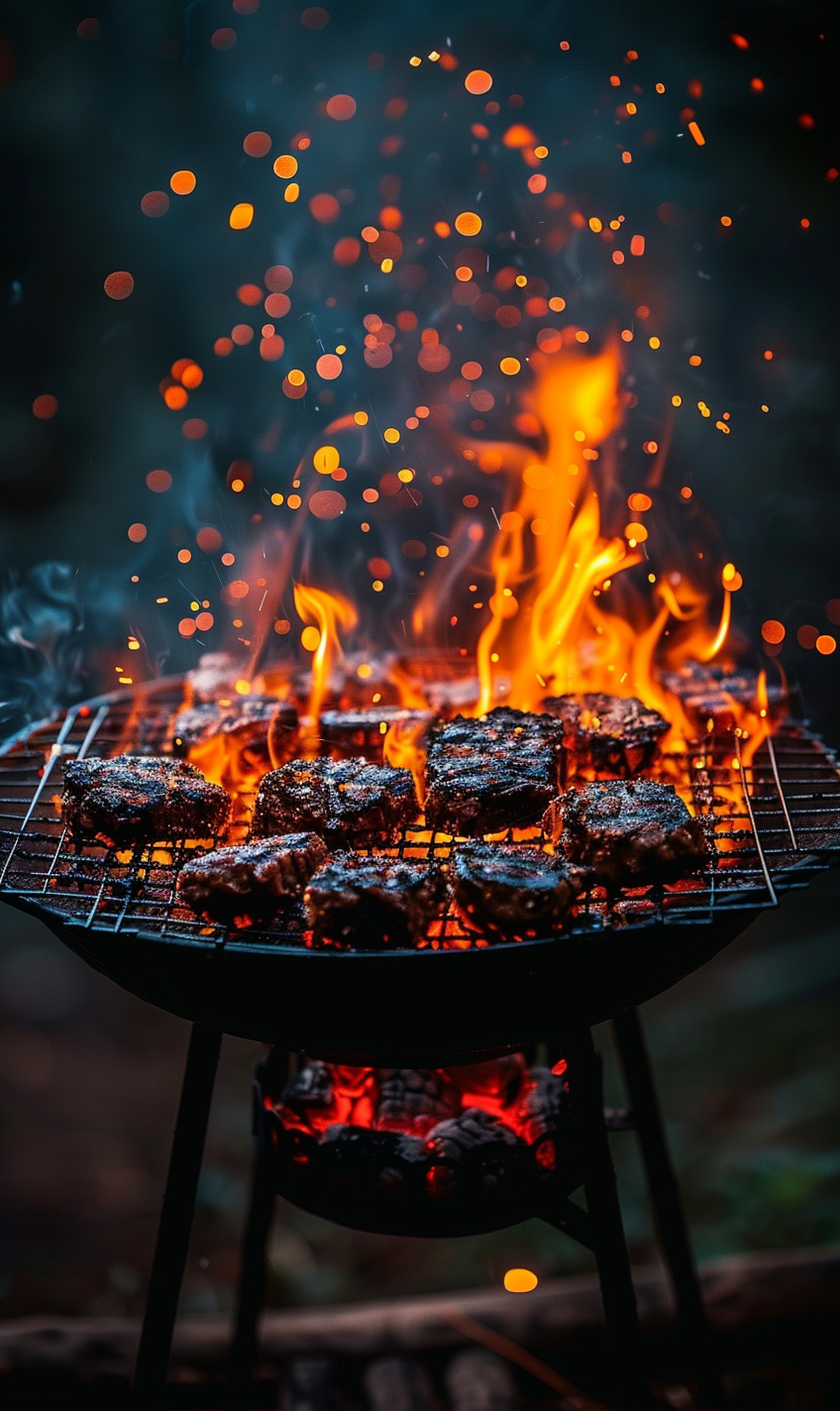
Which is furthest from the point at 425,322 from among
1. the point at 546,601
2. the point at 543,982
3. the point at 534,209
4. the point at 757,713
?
the point at 543,982

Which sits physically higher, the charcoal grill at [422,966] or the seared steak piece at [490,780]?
the seared steak piece at [490,780]

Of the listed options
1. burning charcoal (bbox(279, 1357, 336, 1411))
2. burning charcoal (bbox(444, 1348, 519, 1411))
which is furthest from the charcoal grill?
burning charcoal (bbox(444, 1348, 519, 1411))

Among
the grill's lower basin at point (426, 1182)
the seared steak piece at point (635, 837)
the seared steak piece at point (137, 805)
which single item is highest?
the seared steak piece at point (137, 805)

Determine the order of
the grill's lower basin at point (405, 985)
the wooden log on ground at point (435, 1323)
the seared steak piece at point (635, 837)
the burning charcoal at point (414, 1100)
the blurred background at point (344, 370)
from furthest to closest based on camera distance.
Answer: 1. the blurred background at point (344, 370)
2. the wooden log on ground at point (435, 1323)
3. the burning charcoal at point (414, 1100)
4. the seared steak piece at point (635, 837)
5. the grill's lower basin at point (405, 985)

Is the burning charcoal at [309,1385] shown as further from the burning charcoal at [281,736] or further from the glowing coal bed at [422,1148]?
the burning charcoal at [281,736]

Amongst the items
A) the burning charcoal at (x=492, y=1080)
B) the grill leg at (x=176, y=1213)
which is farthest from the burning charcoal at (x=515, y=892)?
the burning charcoal at (x=492, y=1080)
